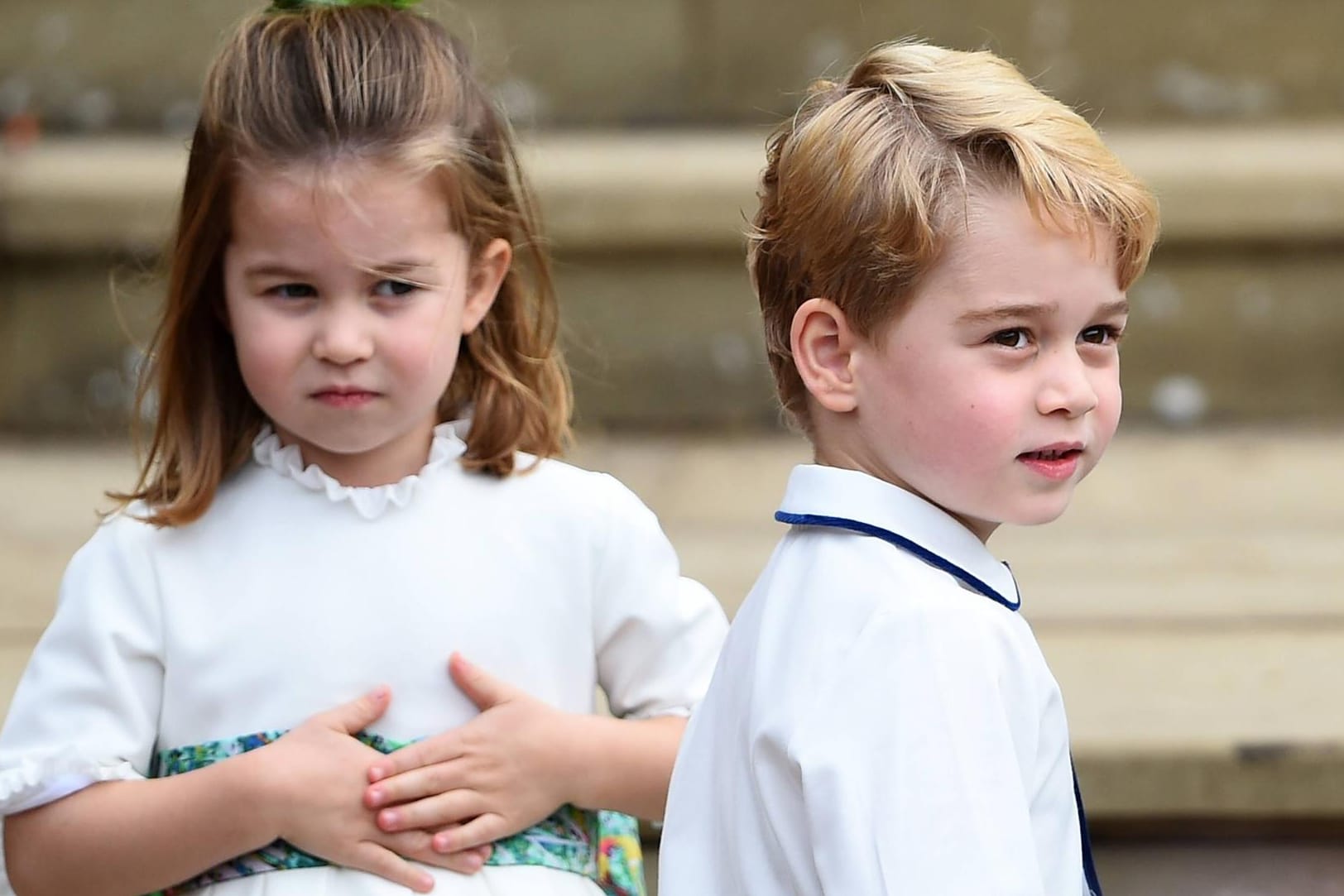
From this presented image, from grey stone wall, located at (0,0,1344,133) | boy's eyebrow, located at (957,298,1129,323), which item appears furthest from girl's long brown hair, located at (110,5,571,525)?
grey stone wall, located at (0,0,1344,133)

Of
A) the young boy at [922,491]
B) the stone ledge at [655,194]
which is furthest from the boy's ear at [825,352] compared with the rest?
the stone ledge at [655,194]

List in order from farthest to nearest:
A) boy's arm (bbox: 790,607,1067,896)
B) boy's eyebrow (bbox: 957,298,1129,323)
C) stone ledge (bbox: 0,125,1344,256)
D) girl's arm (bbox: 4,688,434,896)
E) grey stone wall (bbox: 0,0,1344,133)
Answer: grey stone wall (bbox: 0,0,1344,133) → stone ledge (bbox: 0,125,1344,256) → girl's arm (bbox: 4,688,434,896) → boy's eyebrow (bbox: 957,298,1129,323) → boy's arm (bbox: 790,607,1067,896)

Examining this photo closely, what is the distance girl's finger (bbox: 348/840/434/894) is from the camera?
5.70ft

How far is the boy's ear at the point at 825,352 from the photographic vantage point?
57.8 inches

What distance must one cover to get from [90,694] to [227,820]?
0.60 ft

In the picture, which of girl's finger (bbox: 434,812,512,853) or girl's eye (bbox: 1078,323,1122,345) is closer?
girl's eye (bbox: 1078,323,1122,345)

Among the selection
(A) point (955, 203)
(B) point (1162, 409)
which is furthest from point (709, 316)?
(A) point (955, 203)

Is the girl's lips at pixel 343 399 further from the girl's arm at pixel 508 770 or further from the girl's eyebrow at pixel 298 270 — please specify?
the girl's arm at pixel 508 770

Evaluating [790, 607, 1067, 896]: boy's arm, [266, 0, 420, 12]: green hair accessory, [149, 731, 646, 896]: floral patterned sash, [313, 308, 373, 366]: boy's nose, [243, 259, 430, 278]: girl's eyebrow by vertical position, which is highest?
[266, 0, 420, 12]: green hair accessory

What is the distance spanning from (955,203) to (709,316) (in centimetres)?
234

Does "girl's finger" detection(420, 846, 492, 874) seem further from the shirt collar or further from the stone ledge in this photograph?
the stone ledge

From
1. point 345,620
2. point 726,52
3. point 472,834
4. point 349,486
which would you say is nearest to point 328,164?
point 349,486

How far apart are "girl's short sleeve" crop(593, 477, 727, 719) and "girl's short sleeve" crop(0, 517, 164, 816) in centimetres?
45

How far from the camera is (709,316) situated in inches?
147
